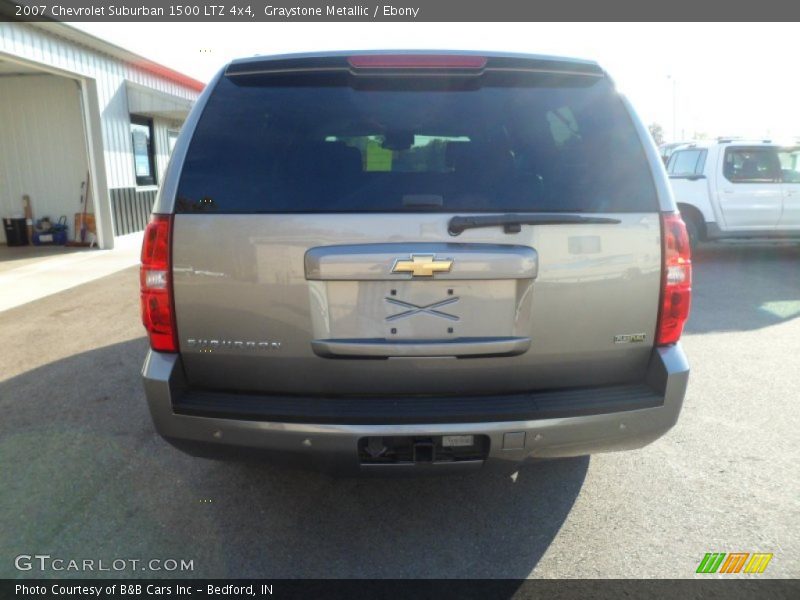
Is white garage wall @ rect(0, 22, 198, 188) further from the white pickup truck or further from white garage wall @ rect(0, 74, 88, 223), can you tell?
the white pickup truck

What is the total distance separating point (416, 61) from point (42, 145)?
43.0 feet

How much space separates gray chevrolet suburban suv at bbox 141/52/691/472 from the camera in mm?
2322

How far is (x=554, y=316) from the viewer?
7.86 ft

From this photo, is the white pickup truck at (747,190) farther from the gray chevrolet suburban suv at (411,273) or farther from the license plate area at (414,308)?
the license plate area at (414,308)

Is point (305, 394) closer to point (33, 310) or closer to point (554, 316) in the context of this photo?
point (554, 316)

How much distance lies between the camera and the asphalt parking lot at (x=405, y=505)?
2.69 meters

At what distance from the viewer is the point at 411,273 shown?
7.54 feet

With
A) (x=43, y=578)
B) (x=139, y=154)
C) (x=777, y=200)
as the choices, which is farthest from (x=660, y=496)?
(x=139, y=154)

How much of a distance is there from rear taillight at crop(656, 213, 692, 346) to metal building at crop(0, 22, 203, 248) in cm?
1178

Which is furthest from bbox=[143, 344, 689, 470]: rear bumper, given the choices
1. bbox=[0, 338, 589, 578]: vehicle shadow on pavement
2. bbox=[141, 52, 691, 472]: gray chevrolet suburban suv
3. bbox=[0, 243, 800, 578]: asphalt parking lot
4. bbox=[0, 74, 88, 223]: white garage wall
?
bbox=[0, 74, 88, 223]: white garage wall

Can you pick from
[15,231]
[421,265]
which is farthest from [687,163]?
[15,231]

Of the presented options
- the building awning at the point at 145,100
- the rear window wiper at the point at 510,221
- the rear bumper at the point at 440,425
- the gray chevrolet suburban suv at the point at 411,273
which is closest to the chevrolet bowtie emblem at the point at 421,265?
the gray chevrolet suburban suv at the point at 411,273

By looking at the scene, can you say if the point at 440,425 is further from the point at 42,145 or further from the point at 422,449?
the point at 42,145

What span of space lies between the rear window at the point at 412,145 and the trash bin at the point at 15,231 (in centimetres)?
1263
